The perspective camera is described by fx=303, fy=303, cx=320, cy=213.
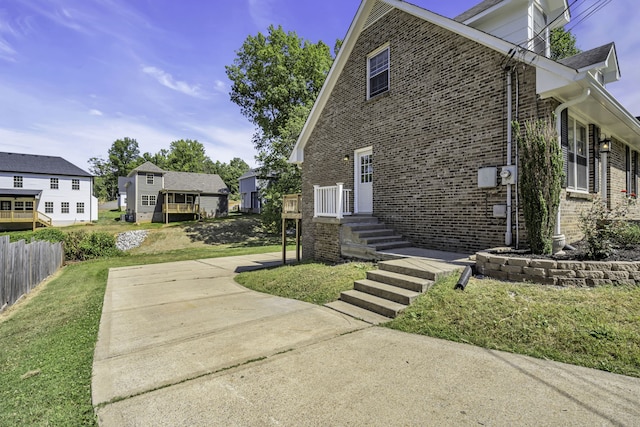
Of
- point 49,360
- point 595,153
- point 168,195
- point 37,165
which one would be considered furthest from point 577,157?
point 37,165

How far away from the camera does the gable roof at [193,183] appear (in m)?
32.3

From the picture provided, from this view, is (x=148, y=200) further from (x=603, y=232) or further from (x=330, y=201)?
(x=603, y=232)

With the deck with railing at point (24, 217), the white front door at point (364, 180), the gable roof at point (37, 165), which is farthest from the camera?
the gable roof at point (37, 165)

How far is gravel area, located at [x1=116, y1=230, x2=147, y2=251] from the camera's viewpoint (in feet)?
67.4

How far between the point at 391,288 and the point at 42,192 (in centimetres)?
3602

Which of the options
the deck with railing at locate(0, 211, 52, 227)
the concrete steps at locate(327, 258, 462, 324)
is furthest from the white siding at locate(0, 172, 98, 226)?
the concrete steps at locate(327, 258, 462, 324)

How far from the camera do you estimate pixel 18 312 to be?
673 centimetres

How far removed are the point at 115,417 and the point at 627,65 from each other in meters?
14.0

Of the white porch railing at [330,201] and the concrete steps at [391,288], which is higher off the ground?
the white porch railing at [330,201]

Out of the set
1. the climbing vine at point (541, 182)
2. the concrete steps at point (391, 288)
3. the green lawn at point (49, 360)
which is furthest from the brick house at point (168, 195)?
the climbing vine at point (541, 182)

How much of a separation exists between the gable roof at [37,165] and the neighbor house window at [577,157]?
37800 mm

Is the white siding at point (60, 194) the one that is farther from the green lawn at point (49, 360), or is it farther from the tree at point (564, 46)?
the tree at point (564, 46)

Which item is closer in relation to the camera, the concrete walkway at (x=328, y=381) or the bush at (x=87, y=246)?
the concrete walkway at (x=328, y=381)

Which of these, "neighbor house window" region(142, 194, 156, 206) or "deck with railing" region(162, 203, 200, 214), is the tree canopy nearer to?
"neighbor house window" region(142, 194, 156, 206)
